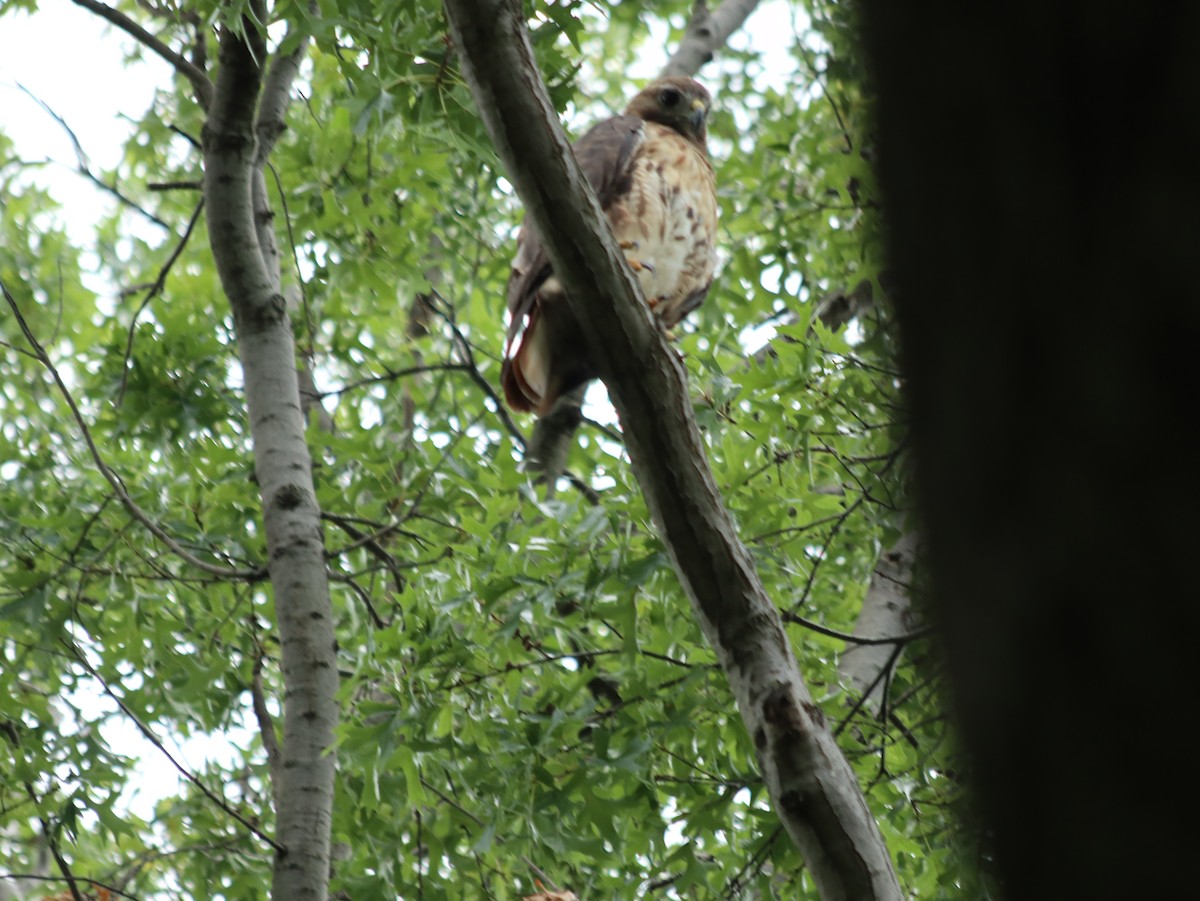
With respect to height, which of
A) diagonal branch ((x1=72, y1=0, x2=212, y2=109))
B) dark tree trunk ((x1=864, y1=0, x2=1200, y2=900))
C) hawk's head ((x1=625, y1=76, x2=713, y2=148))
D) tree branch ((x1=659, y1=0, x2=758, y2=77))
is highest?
tree branch ((x1=659, y1=0, x2=758, y2=77))

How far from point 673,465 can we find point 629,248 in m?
3.19

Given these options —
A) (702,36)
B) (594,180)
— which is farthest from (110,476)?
(702,36)

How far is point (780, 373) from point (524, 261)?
2.10 meters

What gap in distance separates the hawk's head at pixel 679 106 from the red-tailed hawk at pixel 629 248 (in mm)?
128

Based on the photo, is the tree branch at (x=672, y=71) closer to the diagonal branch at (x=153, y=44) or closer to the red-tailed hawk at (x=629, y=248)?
the red-tailed hawk at (x=629, y=248)

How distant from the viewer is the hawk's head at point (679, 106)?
659cm

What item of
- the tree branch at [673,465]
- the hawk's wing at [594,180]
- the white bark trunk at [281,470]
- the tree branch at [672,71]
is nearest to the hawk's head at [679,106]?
the tree branch at [672,71]

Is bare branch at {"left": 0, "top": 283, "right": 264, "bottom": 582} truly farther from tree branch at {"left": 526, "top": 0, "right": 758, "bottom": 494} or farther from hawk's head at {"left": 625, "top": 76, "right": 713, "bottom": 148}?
hawk's head at {"left": 625, "top": 76, "right": 713, "bottom": 148}

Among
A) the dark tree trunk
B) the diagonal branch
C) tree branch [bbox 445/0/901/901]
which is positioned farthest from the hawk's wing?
the dark tree trunk

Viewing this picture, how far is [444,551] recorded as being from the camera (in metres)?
4.25

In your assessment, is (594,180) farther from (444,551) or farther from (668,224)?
(444,551)

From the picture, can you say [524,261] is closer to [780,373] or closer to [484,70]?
[780,373]

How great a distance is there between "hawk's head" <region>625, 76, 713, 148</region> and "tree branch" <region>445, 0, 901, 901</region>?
4.18 meters

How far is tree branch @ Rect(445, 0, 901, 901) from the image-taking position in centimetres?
241
